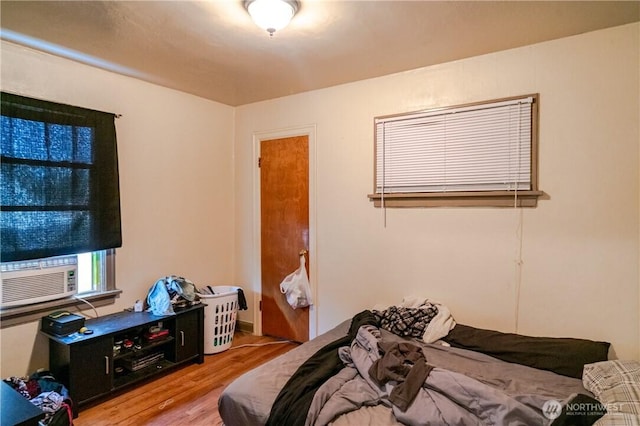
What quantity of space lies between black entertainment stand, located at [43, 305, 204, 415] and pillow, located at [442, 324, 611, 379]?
1991mm

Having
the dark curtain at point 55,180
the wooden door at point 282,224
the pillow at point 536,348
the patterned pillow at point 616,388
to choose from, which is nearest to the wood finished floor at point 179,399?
the wooden door at point 282,224

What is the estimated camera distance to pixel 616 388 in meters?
1.67

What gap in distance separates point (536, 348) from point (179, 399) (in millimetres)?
2300

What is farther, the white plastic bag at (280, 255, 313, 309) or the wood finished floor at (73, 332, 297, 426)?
the white plastic bag at (280, 255, 313, 309)

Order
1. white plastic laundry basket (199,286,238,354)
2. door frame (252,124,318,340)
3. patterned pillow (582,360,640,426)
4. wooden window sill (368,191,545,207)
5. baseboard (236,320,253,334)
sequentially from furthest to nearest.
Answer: baseboard (236,320,253,334)
door frame (252,124,318,340)
white plastic laundry basket (199,286,238,354)
wooden window sill (368,191,545,207)
patterned pillow (582,360,640,426)

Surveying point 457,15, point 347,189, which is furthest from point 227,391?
point 457,15

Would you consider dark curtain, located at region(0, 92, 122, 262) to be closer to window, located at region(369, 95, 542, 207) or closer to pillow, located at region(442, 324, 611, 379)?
window, located at region(369, 95, 542, 207)

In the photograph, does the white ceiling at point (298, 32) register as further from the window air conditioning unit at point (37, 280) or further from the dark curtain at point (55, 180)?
the window air conditioning unit at point (37, 280)

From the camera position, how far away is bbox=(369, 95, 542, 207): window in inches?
94.6

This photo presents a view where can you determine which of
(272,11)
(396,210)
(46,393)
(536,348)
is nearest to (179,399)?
(46,393)

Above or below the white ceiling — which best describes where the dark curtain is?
below

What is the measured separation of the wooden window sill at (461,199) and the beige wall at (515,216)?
5cm

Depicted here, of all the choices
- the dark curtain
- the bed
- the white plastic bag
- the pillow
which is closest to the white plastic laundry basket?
the white plastic bag

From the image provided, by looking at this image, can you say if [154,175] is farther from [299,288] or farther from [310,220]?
[299,288]
